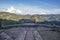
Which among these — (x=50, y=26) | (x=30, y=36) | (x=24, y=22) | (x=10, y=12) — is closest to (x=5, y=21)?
(x=10, y=12)

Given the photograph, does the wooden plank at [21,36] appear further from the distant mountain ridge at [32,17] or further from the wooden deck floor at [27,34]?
the distant mountain ridge at [32,17]

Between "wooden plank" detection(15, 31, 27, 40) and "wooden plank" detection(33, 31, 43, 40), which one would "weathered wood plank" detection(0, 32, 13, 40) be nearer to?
"wooden plank" detection(15, 31, 27, 40)

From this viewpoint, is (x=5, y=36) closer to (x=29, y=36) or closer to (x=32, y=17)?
(x=29, y=36)

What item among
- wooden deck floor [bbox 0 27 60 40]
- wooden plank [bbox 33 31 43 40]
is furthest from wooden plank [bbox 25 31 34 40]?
wooden plank [bbox 33 31 43 40]

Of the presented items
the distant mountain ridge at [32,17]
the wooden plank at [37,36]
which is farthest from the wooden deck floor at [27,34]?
the distant mountain ridge at [32,17]

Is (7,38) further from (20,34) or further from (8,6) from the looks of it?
(8,6)

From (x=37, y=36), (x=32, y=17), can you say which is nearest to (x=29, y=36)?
(x=37, y=36)

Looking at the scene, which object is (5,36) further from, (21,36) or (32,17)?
(32,17)

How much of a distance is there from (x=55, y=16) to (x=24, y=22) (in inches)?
35.0

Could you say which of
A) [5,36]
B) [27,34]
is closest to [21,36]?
[27,34]

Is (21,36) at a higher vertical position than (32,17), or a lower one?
lower

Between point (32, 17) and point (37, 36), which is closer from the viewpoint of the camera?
point (37, 36)

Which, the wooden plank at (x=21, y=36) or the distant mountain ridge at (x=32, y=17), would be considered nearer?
Answer: the wooden plank at (x=21, y=36)

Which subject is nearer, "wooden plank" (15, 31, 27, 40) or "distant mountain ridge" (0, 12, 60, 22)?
"wooden plank" (15, 31, 27, 40)
